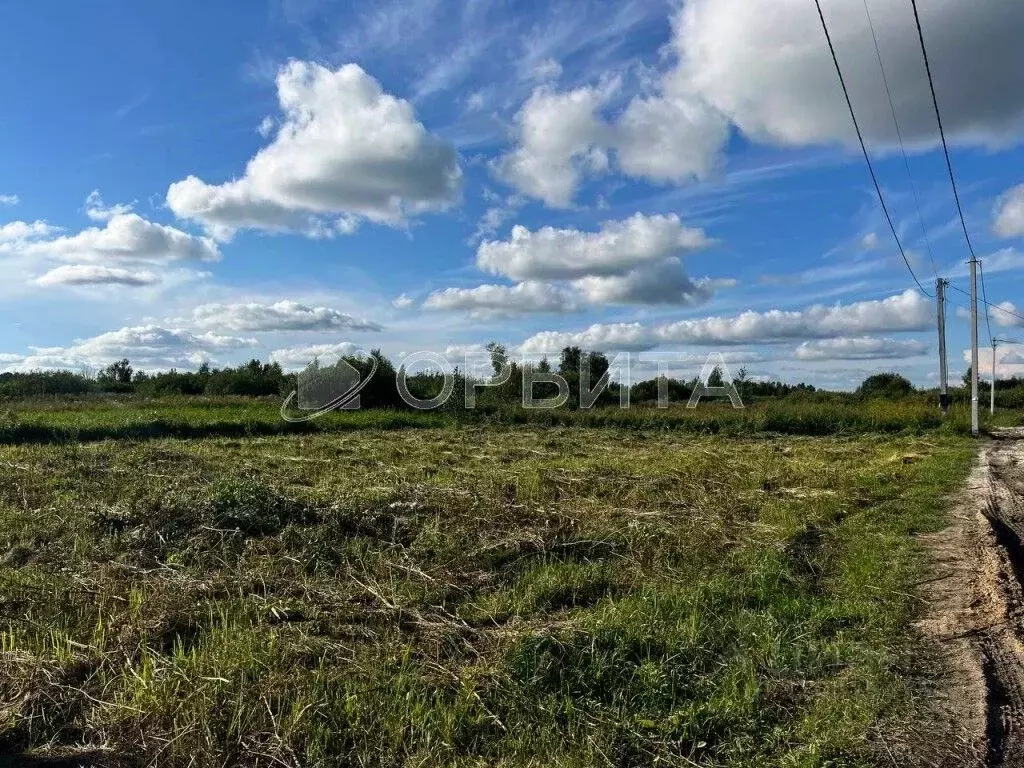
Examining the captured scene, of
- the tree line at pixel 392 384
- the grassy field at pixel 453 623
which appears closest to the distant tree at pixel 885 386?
the tree line at pixel 392 384

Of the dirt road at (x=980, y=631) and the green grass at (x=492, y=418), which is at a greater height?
the green grass at (x=492, y=418)

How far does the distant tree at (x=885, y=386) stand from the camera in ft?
156

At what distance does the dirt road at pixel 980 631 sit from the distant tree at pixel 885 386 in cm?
4187

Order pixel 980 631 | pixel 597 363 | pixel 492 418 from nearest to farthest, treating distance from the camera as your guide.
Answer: pixel 980 631, pixel 492 418, pixel 597 363

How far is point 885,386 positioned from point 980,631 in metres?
53.1

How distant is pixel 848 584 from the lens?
568cm

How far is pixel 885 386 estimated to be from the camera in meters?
52.1

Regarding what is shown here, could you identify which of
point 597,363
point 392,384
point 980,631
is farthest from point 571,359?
point 980,631

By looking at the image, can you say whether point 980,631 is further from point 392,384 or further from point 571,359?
point 571,359

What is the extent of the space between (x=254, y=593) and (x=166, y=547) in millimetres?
1464

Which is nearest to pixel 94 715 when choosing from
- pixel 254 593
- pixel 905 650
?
pixel 254 593

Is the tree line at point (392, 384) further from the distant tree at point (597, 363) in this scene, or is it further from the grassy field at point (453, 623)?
the grassy field at point (453, 623)

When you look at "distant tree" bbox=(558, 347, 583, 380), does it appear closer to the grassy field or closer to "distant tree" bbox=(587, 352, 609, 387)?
"distant tree" bbox=(587, 352, 609, 387)

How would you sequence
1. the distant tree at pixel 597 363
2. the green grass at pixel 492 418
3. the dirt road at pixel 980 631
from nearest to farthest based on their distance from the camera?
1. the dirt road at pixel 980 631
2. the green grass at pixel 492 418
3. the distant tree at pixel 597 363
